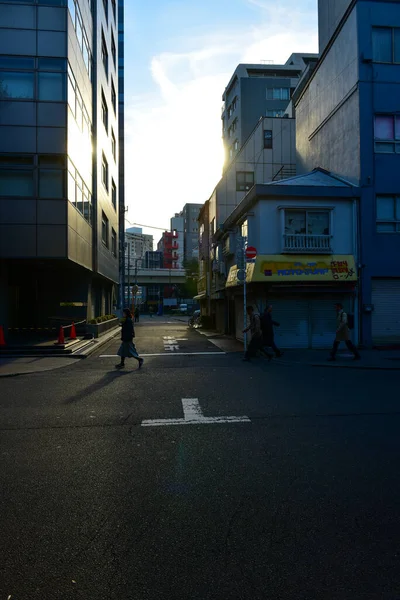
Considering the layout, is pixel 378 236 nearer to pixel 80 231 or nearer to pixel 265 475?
pixel 80 231

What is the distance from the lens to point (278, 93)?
53.9 m

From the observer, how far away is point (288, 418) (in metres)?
6.68

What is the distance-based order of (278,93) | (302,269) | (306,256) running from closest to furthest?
(302,269) → (306,256) → (278,93)

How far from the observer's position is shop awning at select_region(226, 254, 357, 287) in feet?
52.6

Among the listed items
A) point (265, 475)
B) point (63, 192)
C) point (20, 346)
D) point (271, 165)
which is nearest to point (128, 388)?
point (265, 475)

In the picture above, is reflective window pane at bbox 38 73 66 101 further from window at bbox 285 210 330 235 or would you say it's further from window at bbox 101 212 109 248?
window at bbox 101 212 109 248

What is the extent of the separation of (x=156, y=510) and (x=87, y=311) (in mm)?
20098

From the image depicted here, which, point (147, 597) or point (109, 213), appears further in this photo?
point (109, 213)

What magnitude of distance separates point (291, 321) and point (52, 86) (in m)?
13.6

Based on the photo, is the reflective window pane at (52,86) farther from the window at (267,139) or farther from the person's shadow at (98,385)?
the window at (267,139)

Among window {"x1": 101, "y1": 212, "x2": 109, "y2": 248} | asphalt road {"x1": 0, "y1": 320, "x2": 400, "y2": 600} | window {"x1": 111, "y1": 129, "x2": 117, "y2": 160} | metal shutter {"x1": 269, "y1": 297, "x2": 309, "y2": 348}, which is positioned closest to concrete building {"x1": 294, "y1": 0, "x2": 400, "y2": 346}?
A: metal shutter {"x1": 269, "y1": 297, "x2": 309, "y2": 348}

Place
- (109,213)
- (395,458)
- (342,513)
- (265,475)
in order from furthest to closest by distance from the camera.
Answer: (109,213) → (395,458) → (265,475) → (342,513)

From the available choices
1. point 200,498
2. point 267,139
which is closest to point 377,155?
point 267,139

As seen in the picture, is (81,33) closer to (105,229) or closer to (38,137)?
(38,137)
